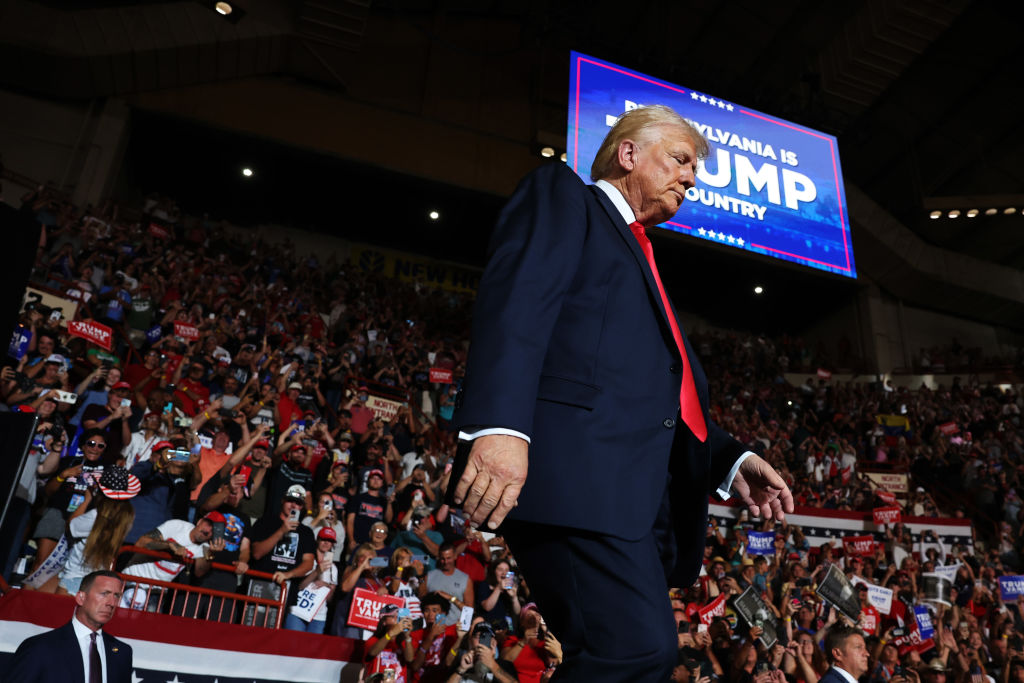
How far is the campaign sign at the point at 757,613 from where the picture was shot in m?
6.23

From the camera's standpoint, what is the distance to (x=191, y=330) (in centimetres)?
874

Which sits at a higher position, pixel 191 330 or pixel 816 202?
pixel 816 202

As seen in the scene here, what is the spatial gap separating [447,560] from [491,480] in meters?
5.07

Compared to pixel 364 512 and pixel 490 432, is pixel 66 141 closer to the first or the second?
pixel 364 512

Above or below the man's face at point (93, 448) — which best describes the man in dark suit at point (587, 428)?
below

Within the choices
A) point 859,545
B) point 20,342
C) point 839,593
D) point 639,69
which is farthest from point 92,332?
point 639,69

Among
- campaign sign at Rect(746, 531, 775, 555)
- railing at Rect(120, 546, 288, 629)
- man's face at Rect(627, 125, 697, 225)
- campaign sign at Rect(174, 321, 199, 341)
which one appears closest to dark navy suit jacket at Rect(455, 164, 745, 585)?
man's face at Rect(627, 125, 697, 225)

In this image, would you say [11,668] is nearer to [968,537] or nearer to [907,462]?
[968,537]

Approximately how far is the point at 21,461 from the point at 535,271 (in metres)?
3.32

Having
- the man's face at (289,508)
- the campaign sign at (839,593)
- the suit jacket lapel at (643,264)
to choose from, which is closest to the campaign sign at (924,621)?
the campaign sign at (839,593)

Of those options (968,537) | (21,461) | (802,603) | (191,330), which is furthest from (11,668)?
(968,537)

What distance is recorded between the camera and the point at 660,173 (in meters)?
1.70

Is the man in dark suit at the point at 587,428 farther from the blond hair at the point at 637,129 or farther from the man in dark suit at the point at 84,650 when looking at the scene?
the man in dark suit at the point at 84,650

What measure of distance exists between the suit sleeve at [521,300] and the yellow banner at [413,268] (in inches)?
611
